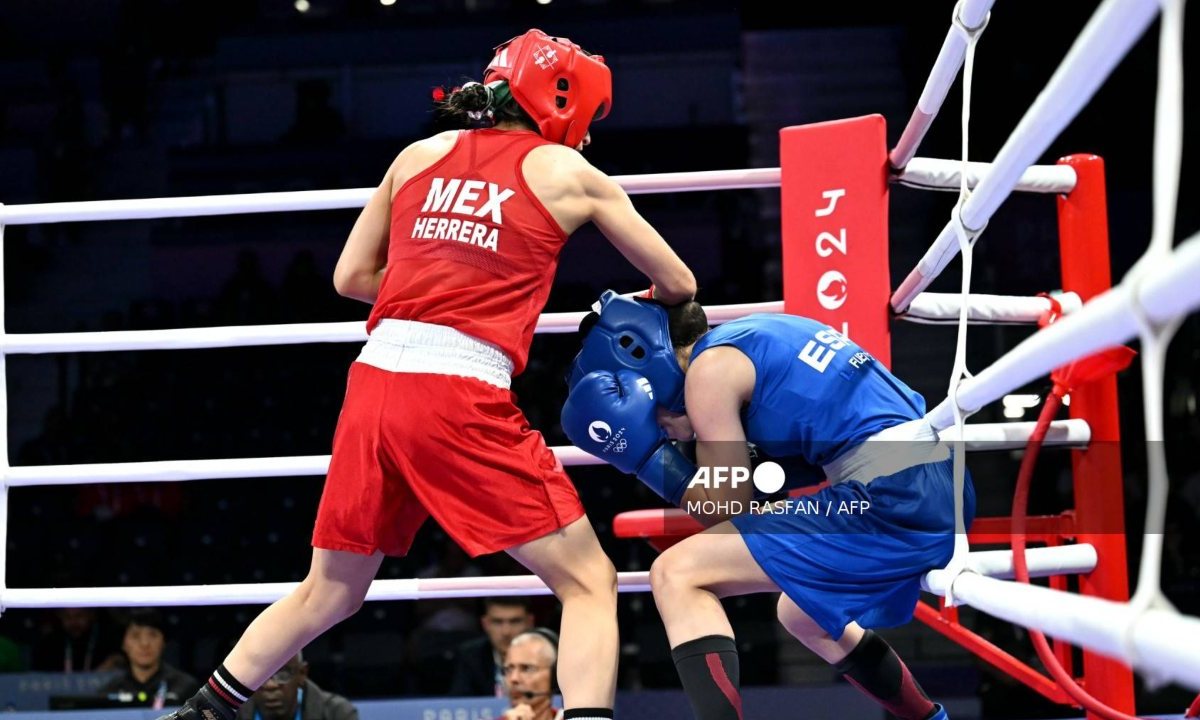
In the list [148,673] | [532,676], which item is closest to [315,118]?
[148,673]

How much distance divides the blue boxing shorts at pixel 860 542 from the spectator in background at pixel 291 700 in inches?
69.8

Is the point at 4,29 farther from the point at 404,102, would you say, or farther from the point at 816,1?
the point at 816,1

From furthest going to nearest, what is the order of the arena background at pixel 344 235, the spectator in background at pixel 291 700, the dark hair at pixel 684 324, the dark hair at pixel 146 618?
the arena background at pixel 344 235 → the dark hair at pixel 146 618 → the spectator in background at pixel 291 700 → the dark hair at pixel 684 324

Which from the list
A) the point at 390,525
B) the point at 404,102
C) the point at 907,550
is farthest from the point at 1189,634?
the point at 404,102

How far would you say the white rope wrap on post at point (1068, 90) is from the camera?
917 millimetres

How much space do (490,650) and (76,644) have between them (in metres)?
2.06

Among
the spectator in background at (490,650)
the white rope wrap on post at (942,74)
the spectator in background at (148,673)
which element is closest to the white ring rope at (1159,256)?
the white rope wrap on post at (942,74)

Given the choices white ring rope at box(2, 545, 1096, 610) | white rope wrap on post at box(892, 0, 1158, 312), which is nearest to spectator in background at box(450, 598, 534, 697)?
white ring rope at box(2, 545, 1096, 610)

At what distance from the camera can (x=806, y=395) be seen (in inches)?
80.8

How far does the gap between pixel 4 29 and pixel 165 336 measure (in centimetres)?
909

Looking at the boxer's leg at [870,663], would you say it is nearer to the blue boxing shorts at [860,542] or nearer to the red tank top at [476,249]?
the blue boxing shorts at [860,542]

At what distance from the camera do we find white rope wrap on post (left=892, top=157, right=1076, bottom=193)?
230cm

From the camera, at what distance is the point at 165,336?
2.53m

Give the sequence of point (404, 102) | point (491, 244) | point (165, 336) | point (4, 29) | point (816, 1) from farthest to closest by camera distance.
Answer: point (4, 29), point (404, 102), point (816, 1), point (165, 336), point (491, 244)
